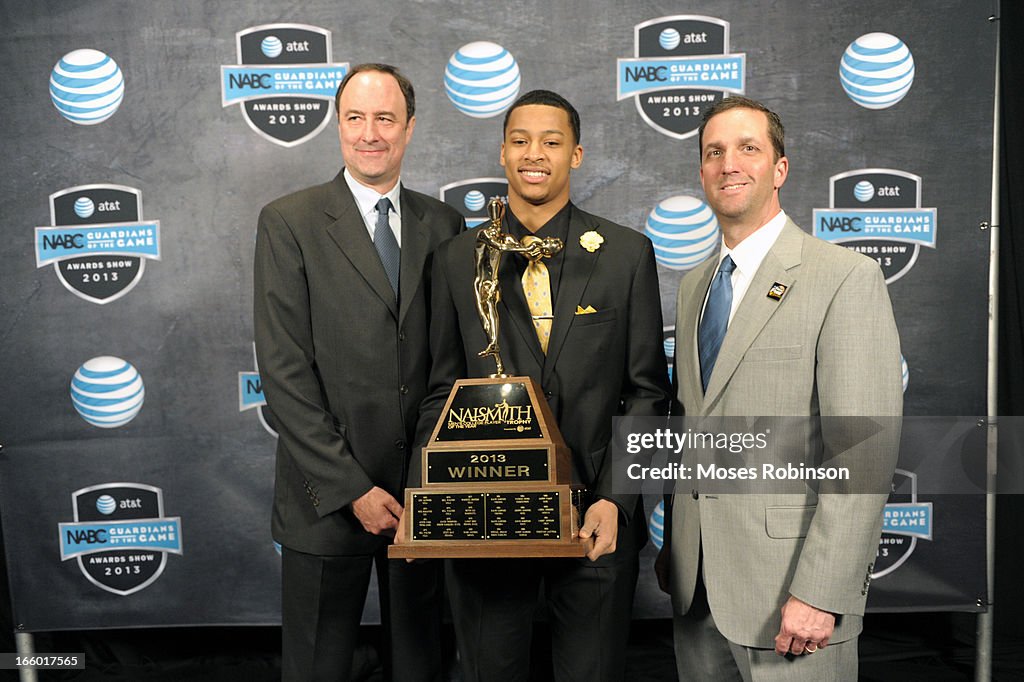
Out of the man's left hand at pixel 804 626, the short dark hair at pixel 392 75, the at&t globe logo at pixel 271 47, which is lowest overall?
the man's left hand at pixel 804 626

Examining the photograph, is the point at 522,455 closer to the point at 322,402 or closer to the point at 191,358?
the point at 322,402

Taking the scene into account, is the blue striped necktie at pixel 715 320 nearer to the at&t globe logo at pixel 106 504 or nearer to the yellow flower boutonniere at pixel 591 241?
the yellow flower boutonniere at pixel 591 241

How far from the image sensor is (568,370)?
6.59ft

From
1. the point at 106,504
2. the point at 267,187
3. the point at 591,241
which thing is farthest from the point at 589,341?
the point at 106,504

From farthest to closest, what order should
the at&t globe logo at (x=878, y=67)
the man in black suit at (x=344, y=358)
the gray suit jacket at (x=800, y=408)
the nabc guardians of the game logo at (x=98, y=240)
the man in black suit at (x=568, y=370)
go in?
the nabc guardians of the game logo at (x=98, y=240), the at&t globe logo at (x=878, y=67), the man in black suit at (x=344, y=358), the man in black suit at (x=568, y=370), the gray suit jacket at (x=800, y=408)

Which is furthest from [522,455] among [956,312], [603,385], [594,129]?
[956,312]

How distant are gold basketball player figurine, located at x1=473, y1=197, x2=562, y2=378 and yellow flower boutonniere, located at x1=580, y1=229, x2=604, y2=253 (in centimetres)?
13

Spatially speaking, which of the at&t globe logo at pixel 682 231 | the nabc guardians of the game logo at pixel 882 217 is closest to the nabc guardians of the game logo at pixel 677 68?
the at&t globe logo at pixel 682 231

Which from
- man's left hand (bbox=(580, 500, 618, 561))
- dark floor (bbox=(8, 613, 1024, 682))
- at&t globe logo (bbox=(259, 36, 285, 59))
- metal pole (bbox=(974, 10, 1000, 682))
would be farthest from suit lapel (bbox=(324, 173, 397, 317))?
metal pole (bbox=(974, 10, 1000, 682))

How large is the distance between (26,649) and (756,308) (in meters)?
3.15

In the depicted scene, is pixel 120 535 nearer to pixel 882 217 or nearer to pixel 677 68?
pixel 677 68

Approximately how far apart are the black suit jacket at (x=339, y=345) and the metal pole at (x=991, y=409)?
7.19ft

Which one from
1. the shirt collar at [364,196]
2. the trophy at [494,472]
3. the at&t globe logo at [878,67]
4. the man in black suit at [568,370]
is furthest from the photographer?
the at&t globe logo at [878,67]

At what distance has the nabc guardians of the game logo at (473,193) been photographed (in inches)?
123
